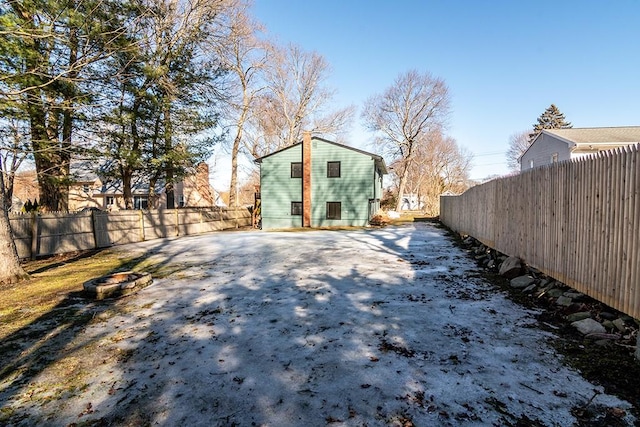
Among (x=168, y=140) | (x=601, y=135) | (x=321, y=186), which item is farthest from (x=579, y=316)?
(x=601, y=135)

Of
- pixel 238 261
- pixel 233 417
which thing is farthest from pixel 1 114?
pixel 233 417

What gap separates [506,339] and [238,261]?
6641 mm

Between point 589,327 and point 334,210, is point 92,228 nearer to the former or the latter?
point 334,210

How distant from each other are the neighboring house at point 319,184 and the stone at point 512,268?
47.0 ft

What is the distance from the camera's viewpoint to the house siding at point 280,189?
2117cm

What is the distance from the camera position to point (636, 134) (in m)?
17.6

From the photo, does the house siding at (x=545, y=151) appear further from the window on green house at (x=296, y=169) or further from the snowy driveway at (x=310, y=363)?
the snowy driveway at (x=310, y=363)

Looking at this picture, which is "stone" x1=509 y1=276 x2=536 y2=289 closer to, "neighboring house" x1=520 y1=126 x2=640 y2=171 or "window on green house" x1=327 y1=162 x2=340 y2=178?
"neighboring house" x1=520 y1=126 x2=640 y2=171

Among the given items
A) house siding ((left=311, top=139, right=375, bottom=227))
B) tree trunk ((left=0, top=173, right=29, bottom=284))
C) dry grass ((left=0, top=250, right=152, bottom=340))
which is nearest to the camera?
dry grass ((left=0, top=250, right=152, bottom=340))

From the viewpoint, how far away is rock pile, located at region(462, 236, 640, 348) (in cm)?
343

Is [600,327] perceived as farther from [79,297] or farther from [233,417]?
[79,297]

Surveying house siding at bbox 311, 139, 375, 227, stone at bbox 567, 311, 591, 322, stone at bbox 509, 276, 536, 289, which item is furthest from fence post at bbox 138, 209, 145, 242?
stone at bbox 567, 311, 591, 322

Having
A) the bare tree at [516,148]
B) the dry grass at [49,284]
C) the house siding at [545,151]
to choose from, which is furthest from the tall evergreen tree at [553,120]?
the dry grass at [49,284]

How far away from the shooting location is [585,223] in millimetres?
4129
